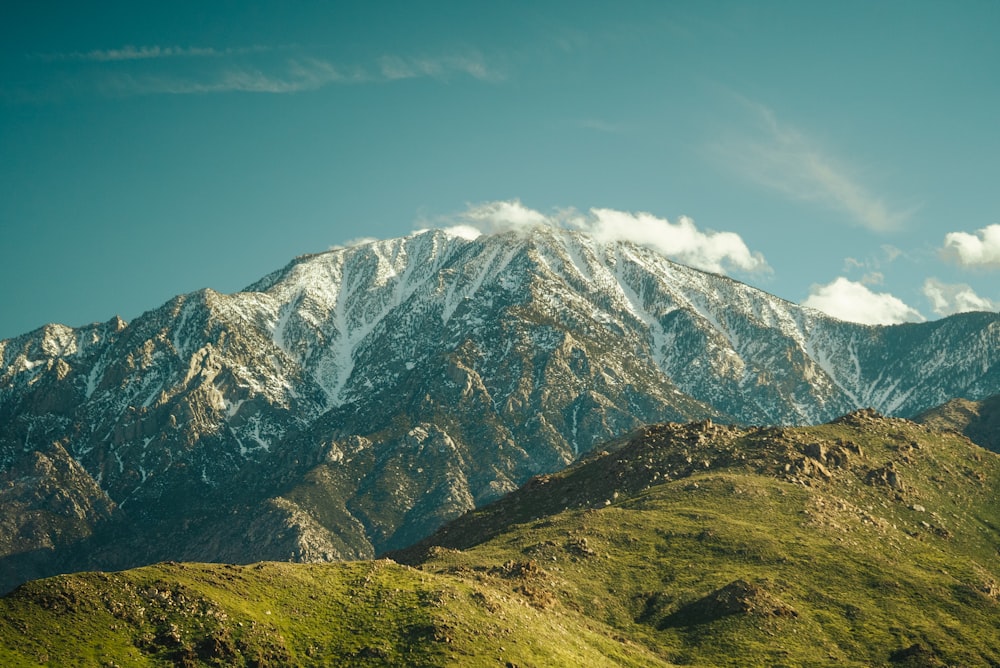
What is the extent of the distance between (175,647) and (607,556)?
97192 millimetres

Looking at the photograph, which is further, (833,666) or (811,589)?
(811,589)

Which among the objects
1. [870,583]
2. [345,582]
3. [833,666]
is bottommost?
[833,666]

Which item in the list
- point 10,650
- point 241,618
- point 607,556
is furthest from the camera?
point 607,556

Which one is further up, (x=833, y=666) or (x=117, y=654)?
(x=117, y=654)

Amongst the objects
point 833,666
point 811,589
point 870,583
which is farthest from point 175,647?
point 870,583

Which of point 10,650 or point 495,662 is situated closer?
point 10,650

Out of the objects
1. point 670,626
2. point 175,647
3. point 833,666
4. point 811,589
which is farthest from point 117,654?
point 811,589

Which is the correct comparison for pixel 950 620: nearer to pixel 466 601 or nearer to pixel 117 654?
pixel 466 601

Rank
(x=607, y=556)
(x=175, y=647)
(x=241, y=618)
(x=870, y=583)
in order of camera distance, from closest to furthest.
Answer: (x=175, y=647) < (x=241, y=618) < (x=870, y=583) < (x=607, y=556)

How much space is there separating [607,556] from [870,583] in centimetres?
4813

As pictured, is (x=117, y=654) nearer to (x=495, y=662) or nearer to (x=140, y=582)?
(x=140, y=582)

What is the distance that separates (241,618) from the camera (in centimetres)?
12544

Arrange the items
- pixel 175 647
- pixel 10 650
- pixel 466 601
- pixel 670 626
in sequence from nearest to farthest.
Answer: pixel 10 650
pixel 175 647
pixel 466 601
pixel 670 626

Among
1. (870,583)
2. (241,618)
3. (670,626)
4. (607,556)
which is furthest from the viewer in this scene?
(607,556)
